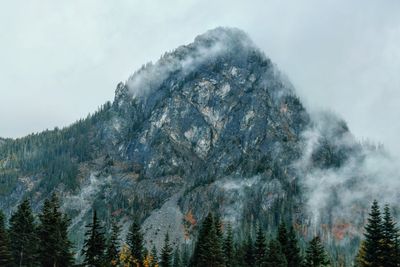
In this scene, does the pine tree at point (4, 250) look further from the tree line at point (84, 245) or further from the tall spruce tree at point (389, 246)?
the tall spruce tree at point (389, 246)

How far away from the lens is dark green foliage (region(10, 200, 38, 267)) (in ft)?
181

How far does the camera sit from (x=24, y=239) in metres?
56.2

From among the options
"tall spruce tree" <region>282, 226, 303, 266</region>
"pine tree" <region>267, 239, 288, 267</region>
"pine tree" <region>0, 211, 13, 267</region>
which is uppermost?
"tall spruce tree" <region>282, 226, 303, 266</region>

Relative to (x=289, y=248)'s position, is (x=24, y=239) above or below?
below

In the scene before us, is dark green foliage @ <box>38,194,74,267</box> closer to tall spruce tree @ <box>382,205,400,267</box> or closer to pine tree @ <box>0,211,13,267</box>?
pine tree @ <box>0,211,13,267</box>

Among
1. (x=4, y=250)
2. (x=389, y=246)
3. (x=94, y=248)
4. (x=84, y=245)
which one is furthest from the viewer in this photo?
(x=84, y=245)

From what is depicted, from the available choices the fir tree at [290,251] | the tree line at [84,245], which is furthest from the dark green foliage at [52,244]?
the fir tree at [290,251]

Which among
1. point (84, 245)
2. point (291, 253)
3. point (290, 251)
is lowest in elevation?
point (84, 245)

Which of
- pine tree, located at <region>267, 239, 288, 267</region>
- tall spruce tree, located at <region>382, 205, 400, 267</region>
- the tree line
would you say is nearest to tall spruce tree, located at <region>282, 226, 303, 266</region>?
the tree line

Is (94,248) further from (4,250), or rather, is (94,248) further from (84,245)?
(4,250)

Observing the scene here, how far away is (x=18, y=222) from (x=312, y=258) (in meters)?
33.6

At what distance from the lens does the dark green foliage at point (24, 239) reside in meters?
55.0

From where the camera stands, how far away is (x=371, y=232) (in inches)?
2109

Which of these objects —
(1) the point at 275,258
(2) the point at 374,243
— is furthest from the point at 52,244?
(2) the point at 374,243
